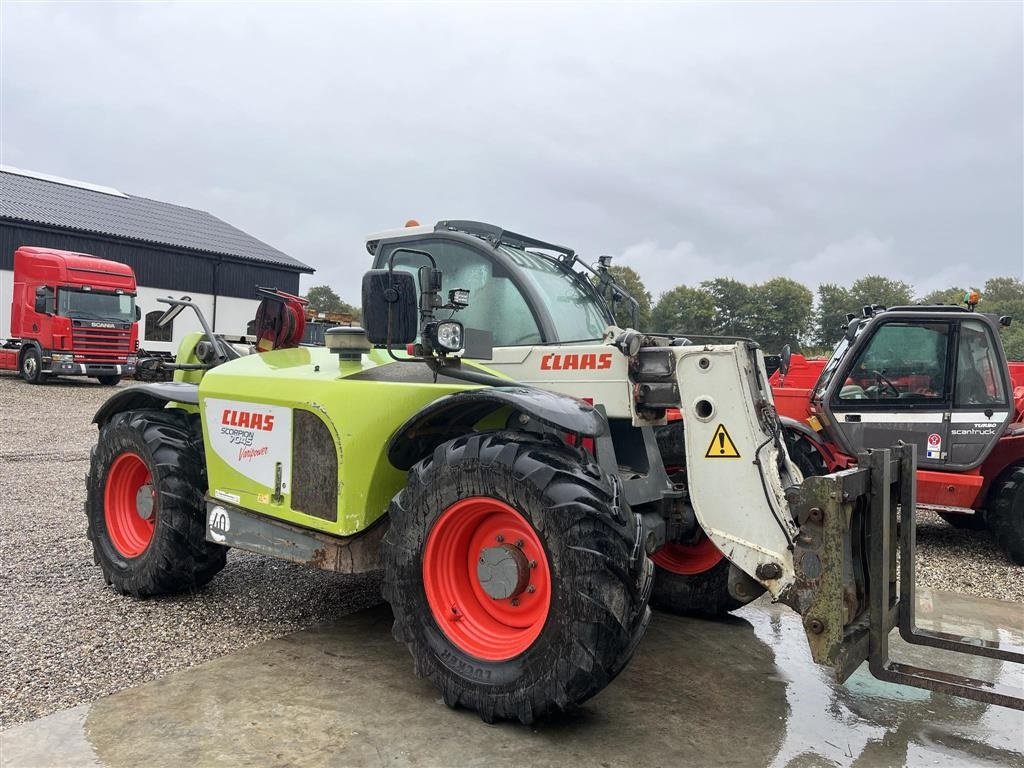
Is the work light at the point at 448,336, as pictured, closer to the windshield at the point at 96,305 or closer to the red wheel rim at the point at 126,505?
the red wheel rim at the point at 126,505

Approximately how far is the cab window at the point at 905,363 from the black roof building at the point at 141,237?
84.6 feet

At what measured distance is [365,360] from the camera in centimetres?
434

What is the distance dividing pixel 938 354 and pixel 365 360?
5.07 meters

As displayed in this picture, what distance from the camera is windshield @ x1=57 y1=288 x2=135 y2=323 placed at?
19.6 meters

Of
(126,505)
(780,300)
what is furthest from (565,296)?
(780,300)

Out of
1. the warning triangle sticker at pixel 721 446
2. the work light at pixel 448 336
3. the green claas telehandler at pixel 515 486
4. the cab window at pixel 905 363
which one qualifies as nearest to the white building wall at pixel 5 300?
the green claas telehandler at pixel 515 486

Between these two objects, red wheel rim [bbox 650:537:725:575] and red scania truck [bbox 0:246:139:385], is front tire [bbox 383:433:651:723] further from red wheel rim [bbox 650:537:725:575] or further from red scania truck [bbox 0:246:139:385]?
red scania truck [bbox 0:246:139:385]

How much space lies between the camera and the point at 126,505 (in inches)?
208

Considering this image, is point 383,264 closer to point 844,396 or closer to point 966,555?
point 844,396

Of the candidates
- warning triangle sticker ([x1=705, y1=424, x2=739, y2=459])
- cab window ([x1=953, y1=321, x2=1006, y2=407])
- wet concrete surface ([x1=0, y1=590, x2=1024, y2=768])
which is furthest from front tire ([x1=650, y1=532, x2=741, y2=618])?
cab window ([x1=953, y1=321, x2=1006, y2=407])

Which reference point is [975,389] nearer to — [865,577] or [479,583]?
[865,577]

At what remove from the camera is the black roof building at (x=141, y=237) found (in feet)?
86.2

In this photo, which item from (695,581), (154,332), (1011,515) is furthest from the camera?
(154,332)

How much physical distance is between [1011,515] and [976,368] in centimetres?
123
